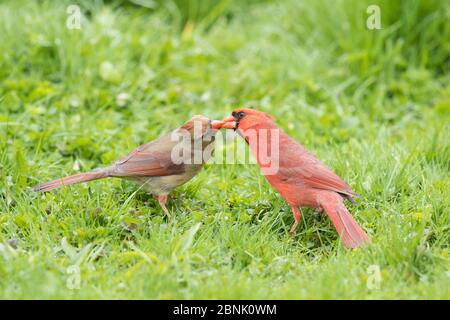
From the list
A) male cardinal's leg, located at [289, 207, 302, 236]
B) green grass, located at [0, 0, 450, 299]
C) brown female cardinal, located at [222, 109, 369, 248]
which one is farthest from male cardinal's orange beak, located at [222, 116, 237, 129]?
male cardinal's leg, located at [289, 207, 302, 236]

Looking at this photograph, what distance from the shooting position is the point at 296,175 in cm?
482

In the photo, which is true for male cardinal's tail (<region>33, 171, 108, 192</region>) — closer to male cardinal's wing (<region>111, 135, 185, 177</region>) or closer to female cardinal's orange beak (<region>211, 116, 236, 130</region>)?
male cardinal's wing (<region>111, 135, 185, 177</region>)

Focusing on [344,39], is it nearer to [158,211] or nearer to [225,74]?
[225,74]

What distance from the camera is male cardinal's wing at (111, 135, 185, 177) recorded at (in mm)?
4961

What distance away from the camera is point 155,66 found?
7160mm

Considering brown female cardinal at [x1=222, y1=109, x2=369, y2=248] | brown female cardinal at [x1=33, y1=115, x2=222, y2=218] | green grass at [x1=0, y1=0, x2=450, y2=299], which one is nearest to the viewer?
green grass at [x1=0, y1=0, x2=450, y2=299]

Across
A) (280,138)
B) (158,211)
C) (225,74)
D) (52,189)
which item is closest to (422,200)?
(280,138)

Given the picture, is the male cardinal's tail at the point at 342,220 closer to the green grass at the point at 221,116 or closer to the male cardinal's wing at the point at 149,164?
the green grass at the point at 221,116

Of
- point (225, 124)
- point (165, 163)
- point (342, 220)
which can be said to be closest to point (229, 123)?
point (225, 124)

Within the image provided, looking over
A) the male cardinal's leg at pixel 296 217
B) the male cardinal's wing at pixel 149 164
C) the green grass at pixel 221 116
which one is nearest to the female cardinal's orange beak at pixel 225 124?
the male cardinal's wing at pixel 149 164

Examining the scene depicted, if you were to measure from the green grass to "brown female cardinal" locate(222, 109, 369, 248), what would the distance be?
16 centimetres

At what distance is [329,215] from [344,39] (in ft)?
11.0
